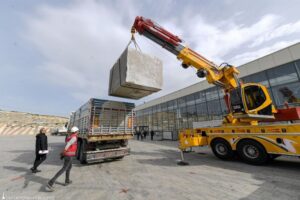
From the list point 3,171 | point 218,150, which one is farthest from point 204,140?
point 3,171

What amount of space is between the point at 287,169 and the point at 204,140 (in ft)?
10.0

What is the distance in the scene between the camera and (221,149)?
6.75 meters

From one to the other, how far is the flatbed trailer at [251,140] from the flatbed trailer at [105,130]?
9.63ft

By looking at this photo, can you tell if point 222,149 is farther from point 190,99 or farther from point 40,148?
point 190,99

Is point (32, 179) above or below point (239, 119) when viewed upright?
below

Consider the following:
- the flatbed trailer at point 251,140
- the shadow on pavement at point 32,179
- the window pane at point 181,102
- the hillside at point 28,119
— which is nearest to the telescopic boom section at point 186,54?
the flatbed trailer at point 251,140

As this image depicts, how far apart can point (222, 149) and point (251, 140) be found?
1381 millimetres

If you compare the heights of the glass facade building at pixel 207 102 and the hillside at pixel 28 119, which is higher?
the hillside at pixel 28 119

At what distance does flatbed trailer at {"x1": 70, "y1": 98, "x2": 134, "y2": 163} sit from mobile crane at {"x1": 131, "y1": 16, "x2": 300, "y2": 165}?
2914 millimetres

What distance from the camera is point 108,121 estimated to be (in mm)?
6355

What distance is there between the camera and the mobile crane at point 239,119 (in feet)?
16.9

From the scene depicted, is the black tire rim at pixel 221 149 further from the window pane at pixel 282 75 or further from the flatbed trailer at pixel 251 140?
the window pane at pixel 282 75

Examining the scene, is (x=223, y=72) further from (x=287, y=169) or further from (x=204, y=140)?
(x=287, y=169)

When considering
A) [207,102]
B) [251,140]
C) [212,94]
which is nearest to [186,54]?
[251,140]
